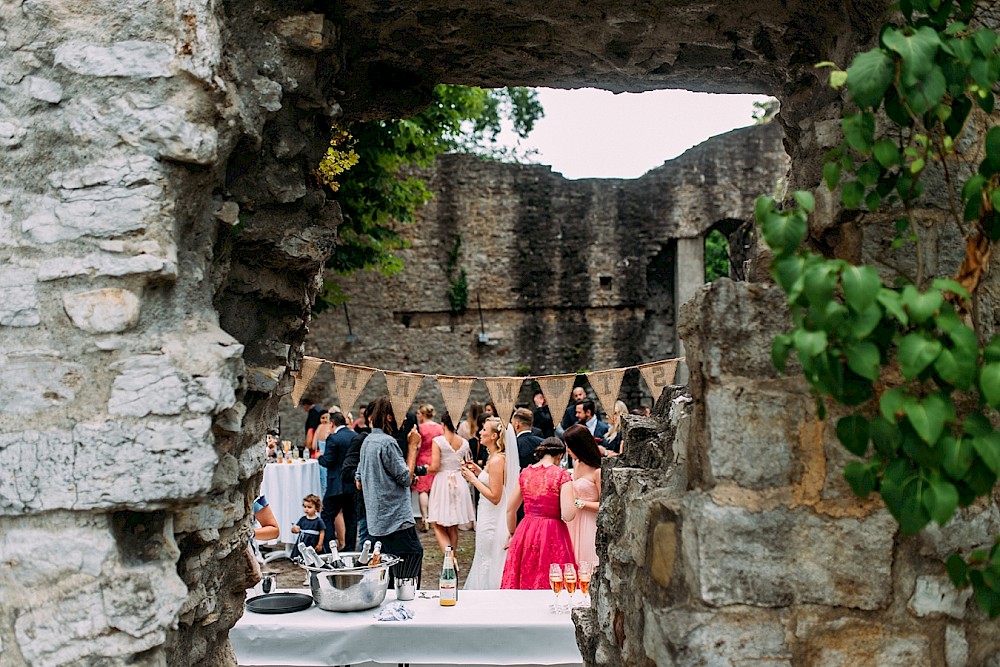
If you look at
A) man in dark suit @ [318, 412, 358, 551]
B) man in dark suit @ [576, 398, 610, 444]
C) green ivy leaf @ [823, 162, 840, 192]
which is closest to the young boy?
man in dark suit @ [318, 412, 358, 551]

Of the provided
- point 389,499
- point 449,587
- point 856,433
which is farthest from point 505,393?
point 856,433

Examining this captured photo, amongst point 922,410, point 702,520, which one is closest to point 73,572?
point 702,520

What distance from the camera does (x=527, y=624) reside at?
398 cm

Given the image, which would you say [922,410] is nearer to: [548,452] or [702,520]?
[702,520]

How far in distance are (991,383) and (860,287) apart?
1.02ft

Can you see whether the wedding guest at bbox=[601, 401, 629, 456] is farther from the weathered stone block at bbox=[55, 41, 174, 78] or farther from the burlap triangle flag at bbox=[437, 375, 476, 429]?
the weathered stone block at bbox=[55, 41, 174, 78]

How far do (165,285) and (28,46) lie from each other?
0.70 metres

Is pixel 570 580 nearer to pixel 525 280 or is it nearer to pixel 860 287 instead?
pixel 860 287

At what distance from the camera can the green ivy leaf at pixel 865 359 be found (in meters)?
1.64

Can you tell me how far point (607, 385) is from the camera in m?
8.69

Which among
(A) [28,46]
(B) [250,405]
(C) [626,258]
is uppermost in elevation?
(C) [626,258]

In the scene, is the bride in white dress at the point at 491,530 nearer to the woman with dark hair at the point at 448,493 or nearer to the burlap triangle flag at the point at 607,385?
the woman with dark hair at the point at 448,493

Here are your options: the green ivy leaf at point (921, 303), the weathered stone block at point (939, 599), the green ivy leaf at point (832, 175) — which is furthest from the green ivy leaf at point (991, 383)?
the weathered stone block at point (939, 599)

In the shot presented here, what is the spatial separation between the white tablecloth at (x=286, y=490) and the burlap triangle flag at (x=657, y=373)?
3.58 metres
